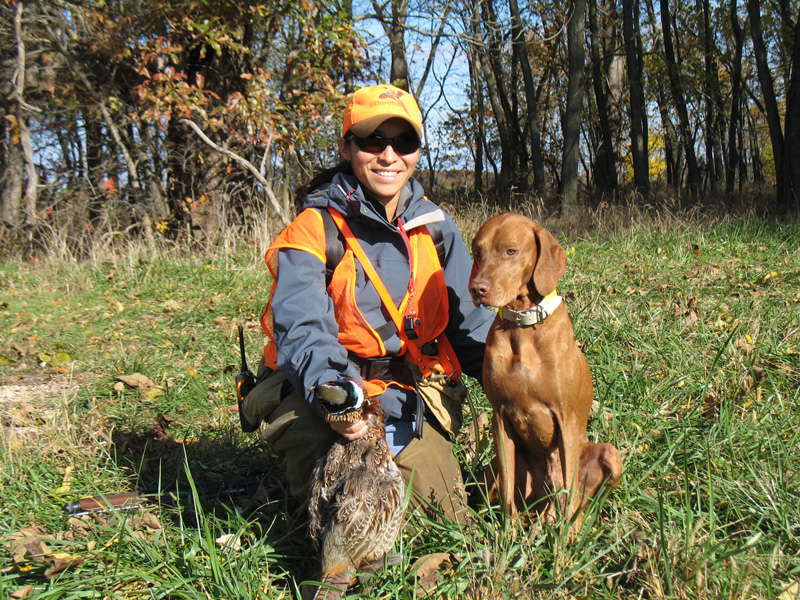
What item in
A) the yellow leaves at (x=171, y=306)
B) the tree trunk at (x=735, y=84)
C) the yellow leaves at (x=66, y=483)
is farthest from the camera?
the tree trunk at (x=735, y=84)

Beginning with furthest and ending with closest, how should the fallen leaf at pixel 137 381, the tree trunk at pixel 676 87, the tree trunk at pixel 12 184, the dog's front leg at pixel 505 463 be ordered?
the tree trunk at pixel 676 87 < the tree trunk at pixel 12 184 < the fallen leaf at pixel 137 381 < the dog's front leg at pixel 505 463

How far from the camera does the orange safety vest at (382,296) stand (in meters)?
2.57

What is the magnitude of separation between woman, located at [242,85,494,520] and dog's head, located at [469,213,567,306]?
0.47 metres

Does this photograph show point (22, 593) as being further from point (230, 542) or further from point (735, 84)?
point (735, 84)

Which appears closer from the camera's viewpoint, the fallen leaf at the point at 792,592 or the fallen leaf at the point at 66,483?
the fallen leaf at the point at 792,592

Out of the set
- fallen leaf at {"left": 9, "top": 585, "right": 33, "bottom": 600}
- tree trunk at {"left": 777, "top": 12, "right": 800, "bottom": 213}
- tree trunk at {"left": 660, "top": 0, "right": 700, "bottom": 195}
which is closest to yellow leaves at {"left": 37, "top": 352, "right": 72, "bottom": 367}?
fallen leaf at {"left": 9, "top": 585, "right": 33, "bottom": 600}

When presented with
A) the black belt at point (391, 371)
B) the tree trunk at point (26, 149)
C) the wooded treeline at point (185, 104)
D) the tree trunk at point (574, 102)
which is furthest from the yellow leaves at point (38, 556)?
the tree trunk at point (574, 102)

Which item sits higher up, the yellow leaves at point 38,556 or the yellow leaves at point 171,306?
the yellow leaves at point 171,306

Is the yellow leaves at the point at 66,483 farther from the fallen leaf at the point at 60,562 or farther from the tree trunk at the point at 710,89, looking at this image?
the tree trunk at the point at 710,89

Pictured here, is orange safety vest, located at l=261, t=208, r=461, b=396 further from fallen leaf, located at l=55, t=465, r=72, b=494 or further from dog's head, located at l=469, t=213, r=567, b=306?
fallen leaf, located at l=55, t=465, r=72, b=494

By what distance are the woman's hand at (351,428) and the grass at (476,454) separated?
0.46 m

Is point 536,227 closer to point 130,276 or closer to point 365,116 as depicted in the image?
point 365,116

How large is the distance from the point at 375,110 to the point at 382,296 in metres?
0.78

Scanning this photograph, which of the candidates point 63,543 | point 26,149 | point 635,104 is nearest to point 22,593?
point 63,543
